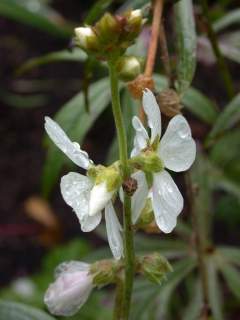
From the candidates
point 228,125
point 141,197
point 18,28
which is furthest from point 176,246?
point 18,28

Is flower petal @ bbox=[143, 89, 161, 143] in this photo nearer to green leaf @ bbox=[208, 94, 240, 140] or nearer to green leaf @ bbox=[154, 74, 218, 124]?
green leaf @ bbox=[208, 94, 240, 140]

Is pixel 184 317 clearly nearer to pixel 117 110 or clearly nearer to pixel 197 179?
pixel 197 179

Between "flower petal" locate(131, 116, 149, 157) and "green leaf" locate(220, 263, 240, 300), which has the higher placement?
"flower petal" locate(131, 116, 149, 157)

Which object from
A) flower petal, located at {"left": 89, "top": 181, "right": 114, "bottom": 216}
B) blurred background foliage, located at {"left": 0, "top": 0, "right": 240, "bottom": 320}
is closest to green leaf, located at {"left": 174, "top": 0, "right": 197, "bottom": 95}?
blurred background foliage, located at {"left": 0, "top": 0, "right": 240, "bottom": 320}

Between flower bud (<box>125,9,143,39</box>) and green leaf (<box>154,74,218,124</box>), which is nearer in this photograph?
flower bud (<box>125,9,143,39</box>)

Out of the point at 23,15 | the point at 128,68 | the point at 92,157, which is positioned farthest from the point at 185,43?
the point at 92,157

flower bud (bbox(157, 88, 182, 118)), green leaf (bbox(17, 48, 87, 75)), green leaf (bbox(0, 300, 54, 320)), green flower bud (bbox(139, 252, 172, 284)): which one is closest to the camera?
green flower bud (bbox(139, 252, 172, 284))

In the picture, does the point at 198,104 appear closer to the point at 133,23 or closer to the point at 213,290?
the point at 213,290
